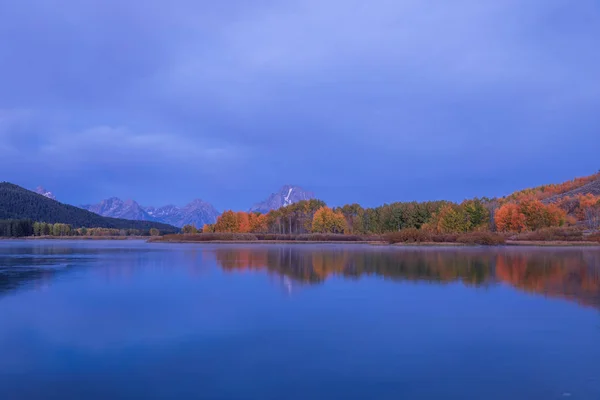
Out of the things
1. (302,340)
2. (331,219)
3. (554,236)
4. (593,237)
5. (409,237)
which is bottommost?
(302,340)

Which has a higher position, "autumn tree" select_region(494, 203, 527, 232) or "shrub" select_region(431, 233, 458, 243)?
"autumn tree" select_region(494, 203, 527, 232)

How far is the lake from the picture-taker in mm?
7391

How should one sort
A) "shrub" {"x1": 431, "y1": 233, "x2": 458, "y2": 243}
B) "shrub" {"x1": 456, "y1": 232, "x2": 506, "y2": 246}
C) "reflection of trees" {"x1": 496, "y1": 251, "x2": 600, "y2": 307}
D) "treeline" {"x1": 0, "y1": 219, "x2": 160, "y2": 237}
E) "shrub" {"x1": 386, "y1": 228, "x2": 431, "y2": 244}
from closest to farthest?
"reflection of trees" {"x1": 496, "y1": 251, "x2": 600, "y2": 307}
"shrub" {"x1": 456, "y1": 232, "x2": 506, "y2": 246}
"shrub" {"x1": 386, "y1": 228, "x2": 431, "y2": 244}
"shrub" {"x1": 431, "y1": 233, "x2": 458, "y2": 243}
"treeline" {"x1": 0, "y1": 219, "x2": 160, "y2": 237}

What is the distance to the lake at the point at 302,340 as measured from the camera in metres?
7.39

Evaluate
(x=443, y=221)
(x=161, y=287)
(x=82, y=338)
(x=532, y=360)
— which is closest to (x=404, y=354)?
(x=532, y=360)

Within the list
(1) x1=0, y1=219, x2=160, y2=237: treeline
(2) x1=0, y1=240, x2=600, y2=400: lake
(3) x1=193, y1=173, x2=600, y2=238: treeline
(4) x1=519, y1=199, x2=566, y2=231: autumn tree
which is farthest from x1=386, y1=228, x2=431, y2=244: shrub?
(1) x1=0, y1=219, x2=160, y2=237: treeline

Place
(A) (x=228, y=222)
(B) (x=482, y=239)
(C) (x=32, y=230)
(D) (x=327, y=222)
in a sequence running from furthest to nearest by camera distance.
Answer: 1. (C) (x=32, y=230)
2. (A) (x=228, y=222)
3. (D) (x=327, y=222)
4. (B) (x=482, y=239)

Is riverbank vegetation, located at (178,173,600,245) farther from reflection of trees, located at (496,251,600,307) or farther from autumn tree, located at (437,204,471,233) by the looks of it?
reflection of trees, located at (496,251,600,307)

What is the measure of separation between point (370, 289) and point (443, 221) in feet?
187

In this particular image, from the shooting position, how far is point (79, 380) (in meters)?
7.73

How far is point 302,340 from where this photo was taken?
33.5 feet

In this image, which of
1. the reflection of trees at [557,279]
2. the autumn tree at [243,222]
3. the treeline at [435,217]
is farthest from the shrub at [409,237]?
the autumn tree at [243,222]

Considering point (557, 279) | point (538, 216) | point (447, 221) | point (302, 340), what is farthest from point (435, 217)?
point (302, 340)

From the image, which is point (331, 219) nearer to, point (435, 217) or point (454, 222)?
point (435, 217)
